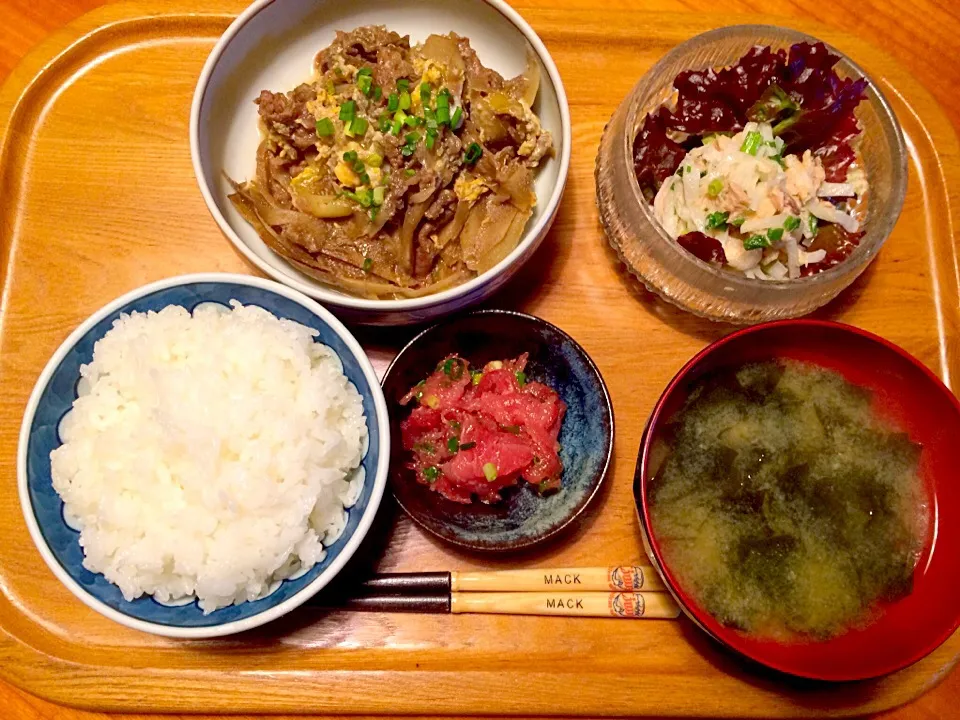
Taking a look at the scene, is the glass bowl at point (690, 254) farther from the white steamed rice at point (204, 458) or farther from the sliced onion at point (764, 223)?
the white steamed rice at point (204, 458)

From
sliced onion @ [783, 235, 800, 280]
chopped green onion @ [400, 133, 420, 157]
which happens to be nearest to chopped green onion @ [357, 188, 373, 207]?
chopped green onion @ [400, 133, 420, 157]

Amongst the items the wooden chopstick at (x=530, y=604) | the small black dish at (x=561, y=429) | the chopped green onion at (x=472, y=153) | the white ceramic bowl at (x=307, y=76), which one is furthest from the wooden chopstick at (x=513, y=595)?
the chopped green onion at (x=472, y=153)

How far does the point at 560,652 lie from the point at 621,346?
89 cm

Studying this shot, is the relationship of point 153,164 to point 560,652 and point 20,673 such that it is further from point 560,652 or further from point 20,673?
point 560,652

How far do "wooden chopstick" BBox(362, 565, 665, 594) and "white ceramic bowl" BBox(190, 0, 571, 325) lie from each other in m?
0.69

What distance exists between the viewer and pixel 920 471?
1.88 metres

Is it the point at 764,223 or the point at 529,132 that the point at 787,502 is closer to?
the point at 764,223

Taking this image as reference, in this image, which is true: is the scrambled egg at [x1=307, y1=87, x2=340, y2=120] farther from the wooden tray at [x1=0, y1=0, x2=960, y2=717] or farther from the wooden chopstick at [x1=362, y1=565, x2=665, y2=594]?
the wooden chopstick at [x1=362, y1=565, x2=665, y2=594]

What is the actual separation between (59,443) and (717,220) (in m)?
1.76

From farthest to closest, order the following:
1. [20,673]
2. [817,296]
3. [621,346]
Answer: [621,346], [817,296], [20,673]

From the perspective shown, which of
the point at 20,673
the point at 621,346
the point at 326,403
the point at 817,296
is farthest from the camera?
the point at 621,346

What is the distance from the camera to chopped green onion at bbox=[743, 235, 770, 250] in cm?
193

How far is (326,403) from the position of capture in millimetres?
1742

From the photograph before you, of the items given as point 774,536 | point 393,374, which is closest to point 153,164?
point 393,374
